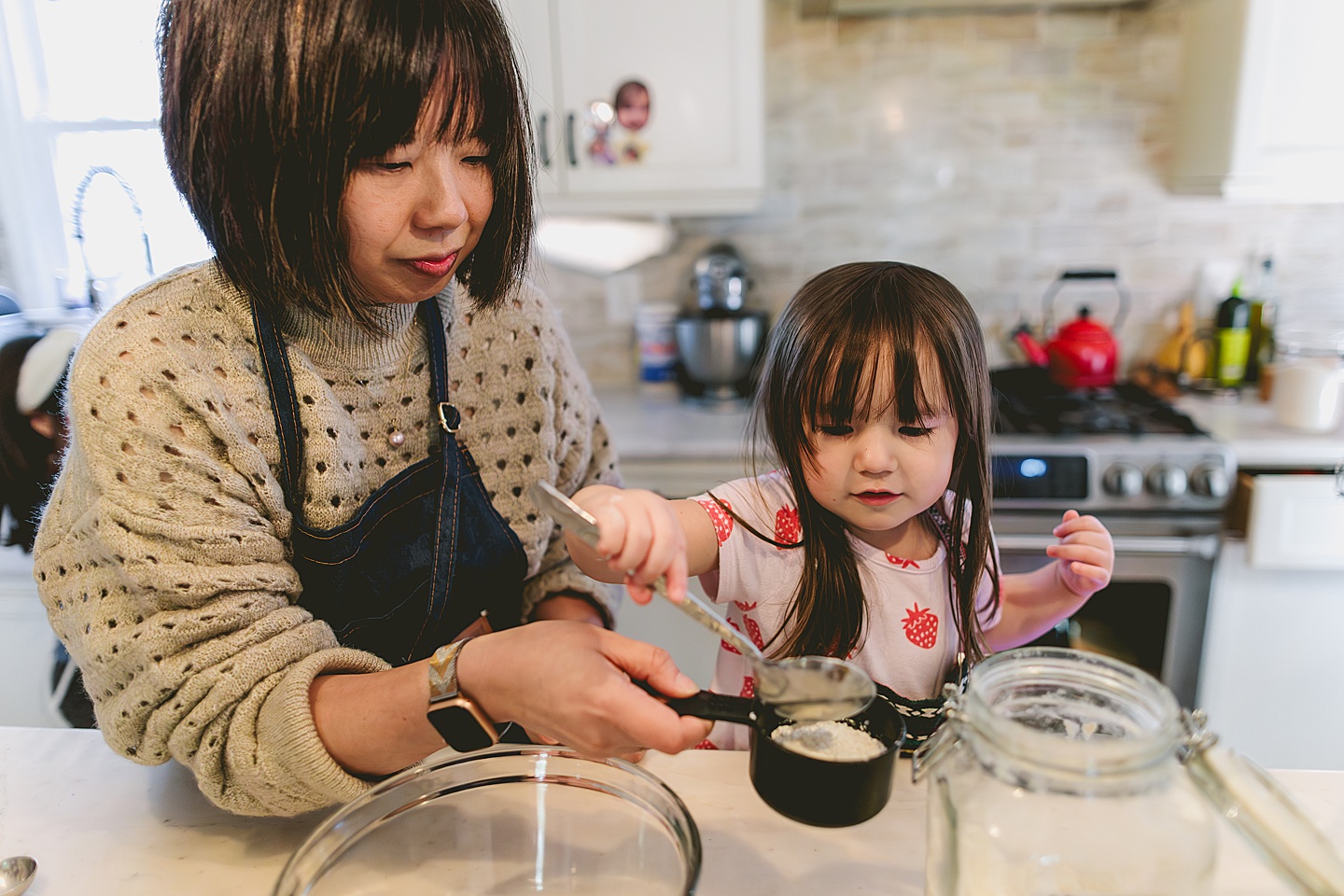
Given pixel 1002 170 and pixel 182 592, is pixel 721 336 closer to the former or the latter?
pixel 1002 170

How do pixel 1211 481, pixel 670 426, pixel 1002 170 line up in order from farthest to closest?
pixel 1002 170
pixel 670 426
pixel 1211 481

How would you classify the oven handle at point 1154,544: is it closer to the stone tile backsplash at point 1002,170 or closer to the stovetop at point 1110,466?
the stovetop at point 1110,466

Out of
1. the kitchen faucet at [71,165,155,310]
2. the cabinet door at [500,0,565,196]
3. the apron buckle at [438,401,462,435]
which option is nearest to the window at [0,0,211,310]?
the kitchen faucet at [71,165,155,310]

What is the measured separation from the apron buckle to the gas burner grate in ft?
4.10

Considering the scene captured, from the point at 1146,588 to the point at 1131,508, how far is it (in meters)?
0.21

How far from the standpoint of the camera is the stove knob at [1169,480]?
1805mm

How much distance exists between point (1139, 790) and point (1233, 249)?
228 centimetres

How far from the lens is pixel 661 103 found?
203 cm

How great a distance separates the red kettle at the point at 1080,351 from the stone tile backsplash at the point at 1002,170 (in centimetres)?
10

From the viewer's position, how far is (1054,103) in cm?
227

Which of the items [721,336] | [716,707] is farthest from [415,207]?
[721,336]

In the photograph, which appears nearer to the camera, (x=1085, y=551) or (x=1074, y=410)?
(x=1085, y=551)

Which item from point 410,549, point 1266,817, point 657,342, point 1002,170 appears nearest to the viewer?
point 1266,817

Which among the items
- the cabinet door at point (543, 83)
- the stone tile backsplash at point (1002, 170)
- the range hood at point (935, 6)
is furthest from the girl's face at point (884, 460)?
the stone tile backsplash at point (1002, 170)
